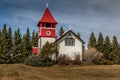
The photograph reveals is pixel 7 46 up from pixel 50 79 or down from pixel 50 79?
up

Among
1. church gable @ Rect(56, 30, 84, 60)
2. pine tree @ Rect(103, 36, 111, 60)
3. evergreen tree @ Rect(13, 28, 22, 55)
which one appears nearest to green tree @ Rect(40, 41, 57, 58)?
church gable @ Rect(56, 30, 84, 60)

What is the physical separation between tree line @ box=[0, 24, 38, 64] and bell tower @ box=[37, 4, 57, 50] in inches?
440

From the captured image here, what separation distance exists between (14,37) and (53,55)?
23529 millimetres

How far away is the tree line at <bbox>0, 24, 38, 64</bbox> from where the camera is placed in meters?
62.2

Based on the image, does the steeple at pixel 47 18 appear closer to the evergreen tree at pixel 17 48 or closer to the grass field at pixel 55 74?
the evergreen tree at pixel 17 48

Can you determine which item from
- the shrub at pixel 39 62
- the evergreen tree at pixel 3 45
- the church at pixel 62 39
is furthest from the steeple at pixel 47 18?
the evergreen tree at pixel 3 45

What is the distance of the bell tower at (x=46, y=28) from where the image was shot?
5428 cm

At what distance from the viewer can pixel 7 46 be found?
66625mm

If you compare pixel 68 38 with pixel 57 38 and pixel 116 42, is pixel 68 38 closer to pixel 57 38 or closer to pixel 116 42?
pixel 57 38

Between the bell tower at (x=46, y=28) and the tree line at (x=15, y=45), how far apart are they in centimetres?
1119

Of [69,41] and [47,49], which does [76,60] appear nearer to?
[69,41]

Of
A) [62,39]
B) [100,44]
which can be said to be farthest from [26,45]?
[100,44]

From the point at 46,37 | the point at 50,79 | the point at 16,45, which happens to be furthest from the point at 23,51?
the point at 50,79

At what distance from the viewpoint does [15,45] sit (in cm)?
7075
